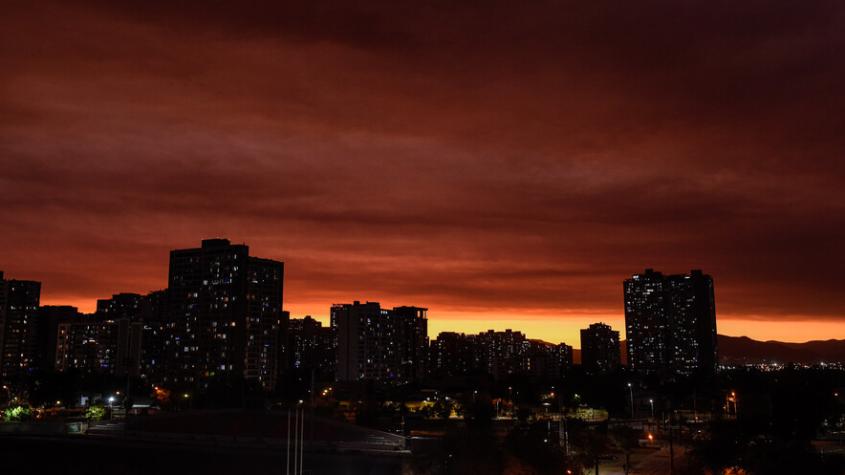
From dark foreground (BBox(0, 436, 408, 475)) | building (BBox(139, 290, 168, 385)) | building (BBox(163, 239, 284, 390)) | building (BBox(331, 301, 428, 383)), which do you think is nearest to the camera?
dark foreground (BBox(0, 436, 408, 475))

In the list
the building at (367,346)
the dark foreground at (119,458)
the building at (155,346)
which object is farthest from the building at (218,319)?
the dark foreground at (119,458)

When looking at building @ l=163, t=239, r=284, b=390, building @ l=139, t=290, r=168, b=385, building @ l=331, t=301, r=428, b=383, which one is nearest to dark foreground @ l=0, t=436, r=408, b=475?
building @ l=163, t=239, r=284, b=390

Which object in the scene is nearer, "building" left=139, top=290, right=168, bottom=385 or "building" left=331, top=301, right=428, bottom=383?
"building" left=139, top=290, right=168, bottom=385

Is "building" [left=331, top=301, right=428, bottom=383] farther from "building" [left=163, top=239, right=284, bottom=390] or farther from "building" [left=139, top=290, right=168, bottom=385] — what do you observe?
"building" [left=139, top=290, right=168, bottom=385]

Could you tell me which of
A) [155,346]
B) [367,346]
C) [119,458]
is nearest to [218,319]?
[155,346]

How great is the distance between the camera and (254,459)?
6444 cm

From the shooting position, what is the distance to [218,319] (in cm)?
16162

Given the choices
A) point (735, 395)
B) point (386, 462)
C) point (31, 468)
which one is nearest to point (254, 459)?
point (386, 462)

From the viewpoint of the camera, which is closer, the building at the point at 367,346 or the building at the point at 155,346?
the building at the point at 155,346

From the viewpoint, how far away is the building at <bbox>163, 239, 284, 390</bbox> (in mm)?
157875

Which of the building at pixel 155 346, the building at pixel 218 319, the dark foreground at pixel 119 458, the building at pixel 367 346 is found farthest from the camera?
the building at pixel 367 346

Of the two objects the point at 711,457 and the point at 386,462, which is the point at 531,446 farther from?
the point at 386,462

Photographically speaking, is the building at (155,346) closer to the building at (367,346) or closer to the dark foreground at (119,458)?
the building at (367,346)

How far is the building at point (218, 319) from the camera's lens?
158 meters
